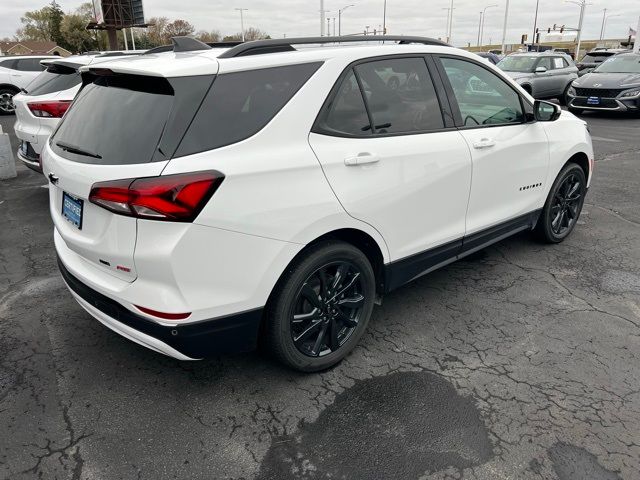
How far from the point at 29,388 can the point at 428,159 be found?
2.59 meters

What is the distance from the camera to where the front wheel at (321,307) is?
2525 millimetres

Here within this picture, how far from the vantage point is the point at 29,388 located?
2.74 meters

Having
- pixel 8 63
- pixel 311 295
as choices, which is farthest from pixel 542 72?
pixel 8 63

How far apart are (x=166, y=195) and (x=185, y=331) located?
24.4 inches

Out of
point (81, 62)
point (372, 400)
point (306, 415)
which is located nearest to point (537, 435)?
point (372, 400)

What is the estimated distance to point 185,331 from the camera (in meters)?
2.26

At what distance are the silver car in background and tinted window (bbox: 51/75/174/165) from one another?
578 inches

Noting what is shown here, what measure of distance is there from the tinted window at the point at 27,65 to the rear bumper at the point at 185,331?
628 inches

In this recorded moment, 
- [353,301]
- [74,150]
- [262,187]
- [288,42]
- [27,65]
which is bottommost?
[353,301]

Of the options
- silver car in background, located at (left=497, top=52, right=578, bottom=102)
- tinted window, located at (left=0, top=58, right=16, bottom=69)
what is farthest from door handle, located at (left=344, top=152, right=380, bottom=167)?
tinted window, located at (left=0, top=58, right=16, bottom=69)

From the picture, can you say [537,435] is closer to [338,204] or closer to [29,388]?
[338,204]

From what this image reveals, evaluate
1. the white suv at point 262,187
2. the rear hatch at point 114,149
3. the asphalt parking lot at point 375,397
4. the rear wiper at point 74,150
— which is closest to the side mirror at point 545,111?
the white suv at point 262,187

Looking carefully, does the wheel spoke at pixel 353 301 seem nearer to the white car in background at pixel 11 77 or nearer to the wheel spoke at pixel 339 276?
the wheel spoke at pixel 339 276

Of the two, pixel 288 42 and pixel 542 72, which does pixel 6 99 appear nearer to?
pixel 288 42
